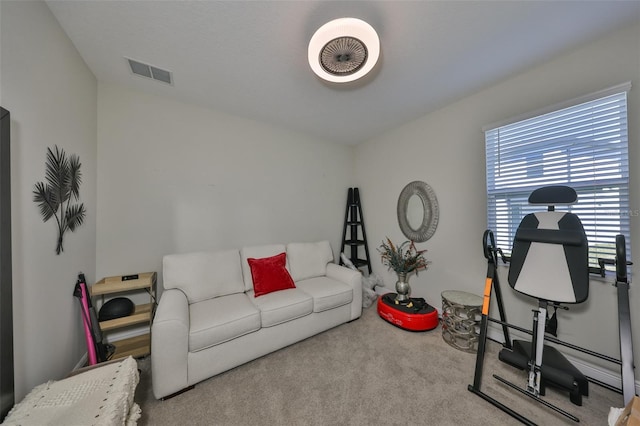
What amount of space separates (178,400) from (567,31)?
383 cm

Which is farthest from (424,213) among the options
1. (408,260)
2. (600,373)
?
(600,373)

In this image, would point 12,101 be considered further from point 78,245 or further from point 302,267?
point 302,267

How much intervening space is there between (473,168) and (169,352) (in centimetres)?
322

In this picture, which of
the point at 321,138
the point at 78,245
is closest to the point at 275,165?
the point at 321,138

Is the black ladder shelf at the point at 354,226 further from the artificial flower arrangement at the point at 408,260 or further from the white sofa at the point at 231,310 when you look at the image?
the white sofa at the point at 231,310

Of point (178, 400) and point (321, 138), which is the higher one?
point (321, 138)

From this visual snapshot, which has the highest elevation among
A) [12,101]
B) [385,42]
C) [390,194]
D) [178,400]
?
[385,42]

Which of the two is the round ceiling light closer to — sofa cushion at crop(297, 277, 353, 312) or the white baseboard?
sofa cushion at crop(297, 277, 353, 312)

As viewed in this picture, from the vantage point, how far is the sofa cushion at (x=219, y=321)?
1.57 m

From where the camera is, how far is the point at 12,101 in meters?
1.09

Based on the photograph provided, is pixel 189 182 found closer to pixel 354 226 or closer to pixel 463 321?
pixel 354 226

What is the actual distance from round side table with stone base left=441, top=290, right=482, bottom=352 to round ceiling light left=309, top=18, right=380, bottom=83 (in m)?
2.26

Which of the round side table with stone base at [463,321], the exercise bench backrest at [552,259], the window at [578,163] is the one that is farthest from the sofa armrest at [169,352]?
the window at [578,163]

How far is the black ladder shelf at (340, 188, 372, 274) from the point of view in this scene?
361cm
